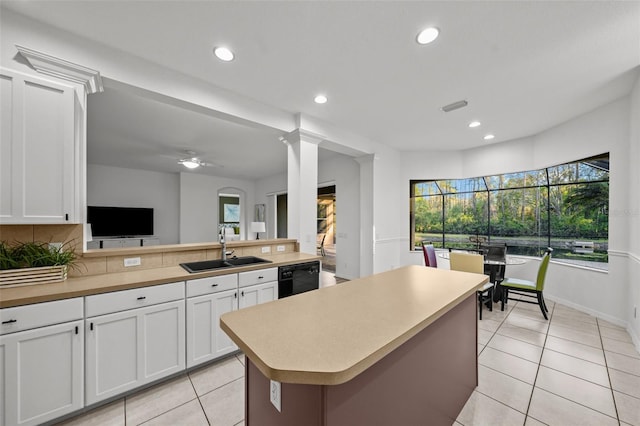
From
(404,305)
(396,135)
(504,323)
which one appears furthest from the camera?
(396,135)

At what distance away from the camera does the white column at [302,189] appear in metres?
3.45

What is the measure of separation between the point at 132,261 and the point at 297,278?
1.60m

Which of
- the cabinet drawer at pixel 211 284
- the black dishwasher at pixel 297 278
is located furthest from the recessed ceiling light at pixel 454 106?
the cabinet drawer at pixel 211 284

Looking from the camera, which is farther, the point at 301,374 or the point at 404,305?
the point at 404,305

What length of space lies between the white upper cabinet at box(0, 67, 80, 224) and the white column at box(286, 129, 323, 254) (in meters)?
2.16

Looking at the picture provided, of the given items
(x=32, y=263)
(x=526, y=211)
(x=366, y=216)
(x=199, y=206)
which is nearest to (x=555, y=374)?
(x=366, y=216)

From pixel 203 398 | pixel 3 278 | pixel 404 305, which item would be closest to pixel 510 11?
pixel 404 305

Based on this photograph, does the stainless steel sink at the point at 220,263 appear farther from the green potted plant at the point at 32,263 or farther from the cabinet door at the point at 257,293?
the green potted plant at the point at 32,263

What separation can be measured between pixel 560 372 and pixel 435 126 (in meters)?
3.39

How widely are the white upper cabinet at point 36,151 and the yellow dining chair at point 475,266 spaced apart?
4.24m

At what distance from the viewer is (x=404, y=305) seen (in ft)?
4.22

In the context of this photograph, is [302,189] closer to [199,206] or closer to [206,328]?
[206,328]

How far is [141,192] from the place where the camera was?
22.8ft

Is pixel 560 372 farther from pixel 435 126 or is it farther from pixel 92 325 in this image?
pixel 92 325
